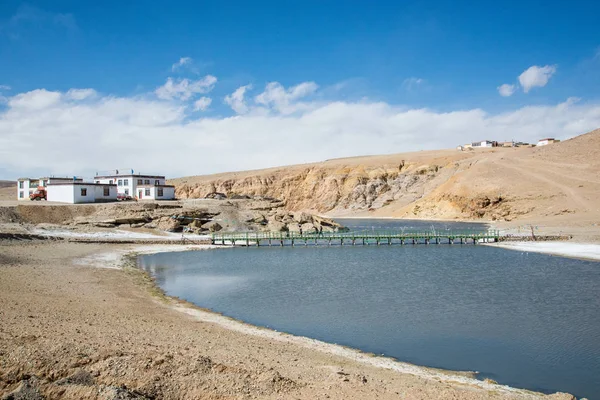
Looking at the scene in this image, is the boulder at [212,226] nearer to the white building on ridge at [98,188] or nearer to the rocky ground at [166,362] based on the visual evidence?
the white building on ridge at [98,188]

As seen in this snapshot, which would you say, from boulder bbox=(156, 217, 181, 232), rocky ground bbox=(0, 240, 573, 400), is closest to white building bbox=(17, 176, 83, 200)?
boulder bbox=(156, 217, 181, 232)

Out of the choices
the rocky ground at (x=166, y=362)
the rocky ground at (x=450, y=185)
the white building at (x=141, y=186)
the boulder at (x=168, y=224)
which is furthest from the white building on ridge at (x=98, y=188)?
the rocky ground at (x=450, y=185)

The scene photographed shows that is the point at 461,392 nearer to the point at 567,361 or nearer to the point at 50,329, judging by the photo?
the point at 567,361

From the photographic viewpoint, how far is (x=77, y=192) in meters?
63.9

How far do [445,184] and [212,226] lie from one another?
56828mm

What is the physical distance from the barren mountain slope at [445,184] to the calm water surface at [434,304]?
4061 cm

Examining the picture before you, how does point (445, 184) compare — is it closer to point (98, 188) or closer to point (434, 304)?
point (98, 188)

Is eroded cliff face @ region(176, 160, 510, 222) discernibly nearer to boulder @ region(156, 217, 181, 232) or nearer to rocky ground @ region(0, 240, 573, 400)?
boulder @ region(156, 217, 181, 232)

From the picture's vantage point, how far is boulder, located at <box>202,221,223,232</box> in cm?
6272

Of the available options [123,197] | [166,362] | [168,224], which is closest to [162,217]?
[168,224]

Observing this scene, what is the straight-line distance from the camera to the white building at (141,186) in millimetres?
72750

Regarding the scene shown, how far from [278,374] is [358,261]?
103ft

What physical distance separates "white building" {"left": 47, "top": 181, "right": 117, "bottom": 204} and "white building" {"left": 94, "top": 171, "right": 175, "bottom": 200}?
5780mm

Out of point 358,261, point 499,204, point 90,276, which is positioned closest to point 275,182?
point 499,204
